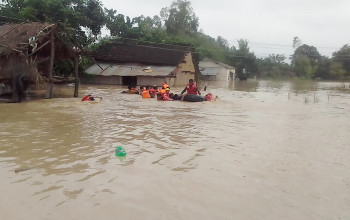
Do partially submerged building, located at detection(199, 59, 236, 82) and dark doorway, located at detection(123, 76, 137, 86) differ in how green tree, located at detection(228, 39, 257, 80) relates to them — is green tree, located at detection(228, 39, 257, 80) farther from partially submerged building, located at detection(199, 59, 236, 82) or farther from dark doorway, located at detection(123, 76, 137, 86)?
dark doorway, located at detection(123, 76, 137, 86)

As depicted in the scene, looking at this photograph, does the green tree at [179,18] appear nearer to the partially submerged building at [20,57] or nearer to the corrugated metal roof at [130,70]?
the corrugated metal roof at [130,70]

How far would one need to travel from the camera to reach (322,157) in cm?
600

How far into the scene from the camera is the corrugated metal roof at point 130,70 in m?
28.4

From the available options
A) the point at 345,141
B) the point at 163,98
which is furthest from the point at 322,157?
the point at 163,98

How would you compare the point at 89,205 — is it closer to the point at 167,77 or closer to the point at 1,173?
the point at 1,173

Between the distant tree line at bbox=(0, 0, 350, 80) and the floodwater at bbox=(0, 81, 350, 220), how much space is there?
9527 mm

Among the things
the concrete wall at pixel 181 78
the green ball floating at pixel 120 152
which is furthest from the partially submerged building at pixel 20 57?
the concrete wall at pixel 181 78

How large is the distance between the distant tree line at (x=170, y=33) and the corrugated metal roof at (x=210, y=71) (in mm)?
2097

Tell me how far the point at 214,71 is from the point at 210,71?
24.1 inches

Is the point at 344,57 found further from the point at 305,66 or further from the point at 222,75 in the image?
Result: the point at 222,75

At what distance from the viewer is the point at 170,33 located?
2143 inches

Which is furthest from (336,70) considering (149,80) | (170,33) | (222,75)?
(149,80)

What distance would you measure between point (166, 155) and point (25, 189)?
8.06 ft

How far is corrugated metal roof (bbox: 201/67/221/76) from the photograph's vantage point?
4772 centimetres
